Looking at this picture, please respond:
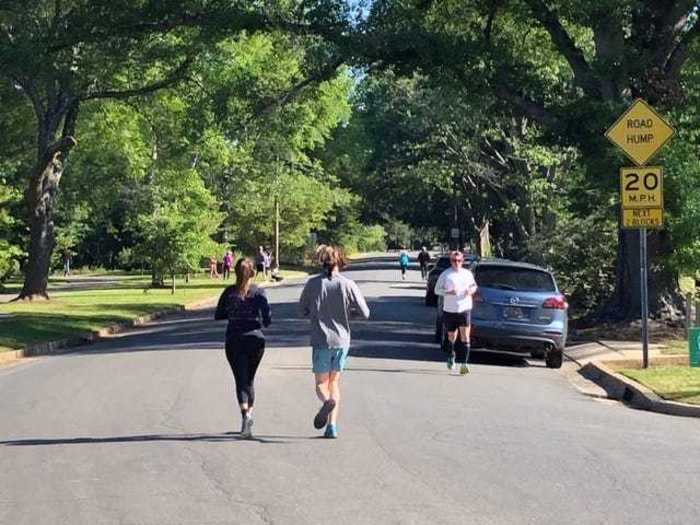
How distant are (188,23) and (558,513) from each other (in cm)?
1823

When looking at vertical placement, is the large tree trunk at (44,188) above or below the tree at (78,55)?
below

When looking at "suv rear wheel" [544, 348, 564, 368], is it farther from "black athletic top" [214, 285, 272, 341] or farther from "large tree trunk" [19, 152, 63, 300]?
"large tree trunk" [19, 152, 63, 300]

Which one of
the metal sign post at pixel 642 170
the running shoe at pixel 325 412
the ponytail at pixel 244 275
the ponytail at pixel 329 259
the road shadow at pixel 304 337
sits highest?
the metal sign post at pixel 642 170

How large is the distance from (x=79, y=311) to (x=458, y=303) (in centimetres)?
1672

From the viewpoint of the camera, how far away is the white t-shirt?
14922 millimetres

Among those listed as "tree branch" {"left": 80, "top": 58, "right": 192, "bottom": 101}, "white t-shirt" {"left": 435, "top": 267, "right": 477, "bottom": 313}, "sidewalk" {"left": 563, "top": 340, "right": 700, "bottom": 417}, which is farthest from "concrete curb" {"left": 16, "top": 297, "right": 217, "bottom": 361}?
"sidewalk" {"left": 563, "top": 340, "right": 700, "bottom": 417}

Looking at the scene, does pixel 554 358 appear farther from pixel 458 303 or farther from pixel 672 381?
pixel 672 381

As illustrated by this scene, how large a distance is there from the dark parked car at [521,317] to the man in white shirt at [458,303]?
1622mm

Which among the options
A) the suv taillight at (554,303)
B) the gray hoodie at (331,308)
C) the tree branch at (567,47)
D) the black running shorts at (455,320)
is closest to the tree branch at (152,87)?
the tree branch at (567,47)

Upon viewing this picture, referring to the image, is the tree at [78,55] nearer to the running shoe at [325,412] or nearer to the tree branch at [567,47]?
the tree branch at [567,47]

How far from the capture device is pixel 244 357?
31.9ft

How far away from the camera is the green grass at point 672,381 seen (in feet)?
41.1

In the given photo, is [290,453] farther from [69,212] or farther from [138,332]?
[69,212]

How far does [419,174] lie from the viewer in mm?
44250
